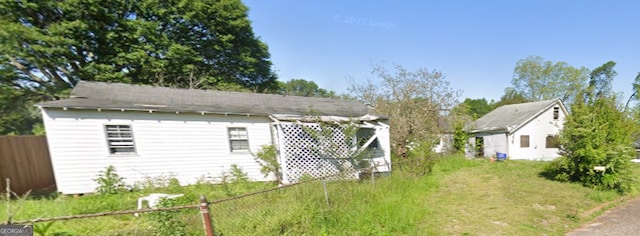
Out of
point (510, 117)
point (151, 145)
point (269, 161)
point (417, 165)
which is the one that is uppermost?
point (151, 145)

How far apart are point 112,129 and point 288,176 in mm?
5717

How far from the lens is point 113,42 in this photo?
580 inches

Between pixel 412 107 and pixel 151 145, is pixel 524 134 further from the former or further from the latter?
pixel 151 145

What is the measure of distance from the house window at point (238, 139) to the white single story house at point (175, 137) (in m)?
0.04

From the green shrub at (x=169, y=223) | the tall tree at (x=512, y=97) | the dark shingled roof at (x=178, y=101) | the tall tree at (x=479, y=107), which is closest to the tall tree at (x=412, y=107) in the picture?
the dark shingled roof at (x=178, y=101)

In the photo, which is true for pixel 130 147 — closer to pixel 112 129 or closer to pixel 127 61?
pixel 112 129

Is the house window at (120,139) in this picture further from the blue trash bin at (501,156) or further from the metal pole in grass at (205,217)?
the blue trash bin at (501,156)

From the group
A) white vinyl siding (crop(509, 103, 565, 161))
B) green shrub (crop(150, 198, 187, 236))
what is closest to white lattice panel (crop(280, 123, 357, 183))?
green shrub (crop(150, 198, 187, 236))

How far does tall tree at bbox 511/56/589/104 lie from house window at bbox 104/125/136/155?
4424 cm

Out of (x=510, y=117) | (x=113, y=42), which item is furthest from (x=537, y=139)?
(x=113, y=42)

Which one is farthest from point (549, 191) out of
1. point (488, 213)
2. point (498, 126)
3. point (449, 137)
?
point (498, 126)

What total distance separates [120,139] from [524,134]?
23.8 meters

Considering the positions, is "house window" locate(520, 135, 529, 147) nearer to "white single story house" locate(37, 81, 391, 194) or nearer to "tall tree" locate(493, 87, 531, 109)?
"white single story house" locate(37, 81, 391, 194)

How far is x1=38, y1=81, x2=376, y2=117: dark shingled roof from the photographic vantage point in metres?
7.63
